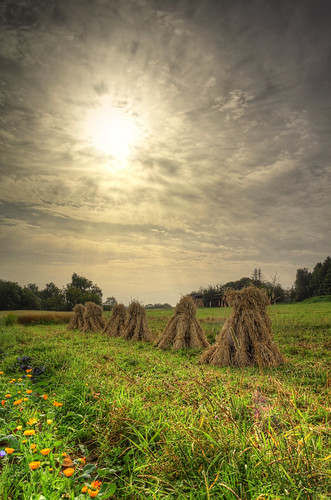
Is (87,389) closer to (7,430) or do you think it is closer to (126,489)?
(7,430)

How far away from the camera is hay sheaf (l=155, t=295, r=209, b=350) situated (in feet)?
35.8

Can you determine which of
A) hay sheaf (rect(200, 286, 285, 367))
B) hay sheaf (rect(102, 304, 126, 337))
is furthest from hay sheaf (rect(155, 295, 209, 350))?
hay sheaf (rect(102, 304, 126, 337))

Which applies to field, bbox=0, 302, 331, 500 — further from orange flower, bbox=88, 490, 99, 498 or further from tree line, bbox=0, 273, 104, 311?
tree line, bbox=0, 273, 104, 311

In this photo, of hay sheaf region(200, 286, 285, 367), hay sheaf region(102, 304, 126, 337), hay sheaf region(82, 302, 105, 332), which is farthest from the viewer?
hay sheaf region(82, 302, 105, 332)

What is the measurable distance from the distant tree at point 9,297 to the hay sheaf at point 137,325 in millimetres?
51487

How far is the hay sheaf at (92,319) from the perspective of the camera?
1836 centimetres

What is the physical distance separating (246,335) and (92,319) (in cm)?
1260

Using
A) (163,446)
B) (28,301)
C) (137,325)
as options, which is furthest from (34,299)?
(163,446)

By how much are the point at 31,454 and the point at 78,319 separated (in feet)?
60.7

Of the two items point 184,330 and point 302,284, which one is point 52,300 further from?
point 184,330

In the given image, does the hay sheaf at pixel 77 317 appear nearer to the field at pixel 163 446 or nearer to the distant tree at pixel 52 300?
the field at pixel 163 446

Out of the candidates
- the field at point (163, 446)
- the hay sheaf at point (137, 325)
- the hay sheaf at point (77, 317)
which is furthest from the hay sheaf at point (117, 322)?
the field at point (163, 446)

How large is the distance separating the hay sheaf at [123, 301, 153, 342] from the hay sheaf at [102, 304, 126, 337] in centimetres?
135

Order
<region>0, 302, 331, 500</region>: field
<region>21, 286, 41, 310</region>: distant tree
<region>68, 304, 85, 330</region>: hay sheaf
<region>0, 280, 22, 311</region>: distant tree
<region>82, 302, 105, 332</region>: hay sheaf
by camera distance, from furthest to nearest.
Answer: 1. <region>21, 286, 41, 310</region>: distant tree
2. <region>0, 280, 22, 311</region>: distant tree
3. <region>68, 304, 85, 330</region>: hay sheaf
4. <region>82, 302, 105, 332</region>: hay sheaf
5. <region>0, 302, 331, 500</region>: field
